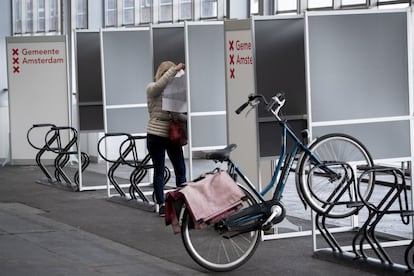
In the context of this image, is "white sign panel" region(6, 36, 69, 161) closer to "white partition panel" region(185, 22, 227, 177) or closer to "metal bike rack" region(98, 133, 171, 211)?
"metal bike rack" region(98, 133, 171, 211)

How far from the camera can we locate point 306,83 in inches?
288

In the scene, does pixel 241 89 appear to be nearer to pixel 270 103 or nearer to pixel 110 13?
pixel 270 103

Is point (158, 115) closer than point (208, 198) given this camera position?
No

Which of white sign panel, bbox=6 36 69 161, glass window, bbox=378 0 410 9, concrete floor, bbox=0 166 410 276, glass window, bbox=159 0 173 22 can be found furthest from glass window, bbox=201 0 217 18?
concrete floor, bbox=0 166 410 276

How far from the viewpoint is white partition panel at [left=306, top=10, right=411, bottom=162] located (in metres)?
7.23

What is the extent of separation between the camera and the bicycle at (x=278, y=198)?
22.0 feet

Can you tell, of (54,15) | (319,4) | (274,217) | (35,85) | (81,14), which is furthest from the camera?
(54,15)

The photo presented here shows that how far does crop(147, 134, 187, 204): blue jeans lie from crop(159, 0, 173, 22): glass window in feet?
24.5

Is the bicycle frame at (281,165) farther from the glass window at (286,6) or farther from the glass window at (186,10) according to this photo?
the glass window at (186,10)

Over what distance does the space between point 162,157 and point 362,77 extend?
259 centimetres

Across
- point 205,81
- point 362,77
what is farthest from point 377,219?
point 205,81

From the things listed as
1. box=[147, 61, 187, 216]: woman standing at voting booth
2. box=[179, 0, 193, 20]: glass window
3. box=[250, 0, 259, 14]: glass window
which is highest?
box=[179, 0, 193, 20]: glass window

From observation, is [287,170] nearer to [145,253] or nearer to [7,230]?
[145,253]

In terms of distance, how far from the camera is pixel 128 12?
1766cm
